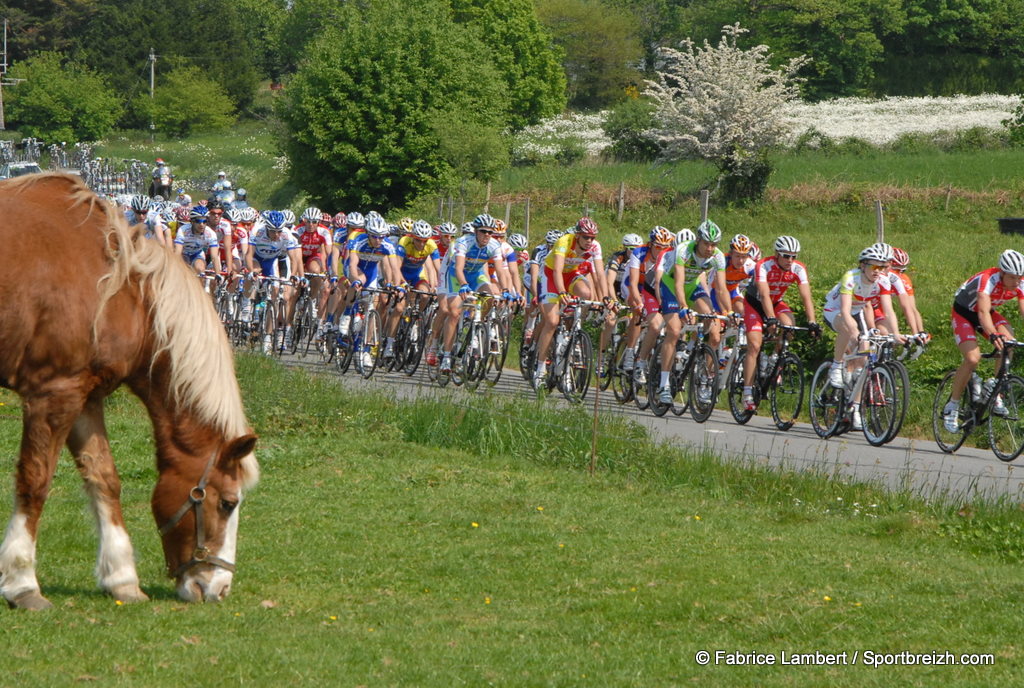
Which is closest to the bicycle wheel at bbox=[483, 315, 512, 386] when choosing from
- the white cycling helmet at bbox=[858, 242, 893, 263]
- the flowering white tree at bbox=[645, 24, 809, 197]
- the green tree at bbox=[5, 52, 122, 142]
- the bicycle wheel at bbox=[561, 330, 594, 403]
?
the bicycle wheel at bbox=[561, 330, 594, 403]

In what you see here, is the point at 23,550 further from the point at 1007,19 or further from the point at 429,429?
the point at 1007,19

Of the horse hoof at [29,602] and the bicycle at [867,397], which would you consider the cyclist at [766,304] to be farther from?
the horse hoof at [29,602]

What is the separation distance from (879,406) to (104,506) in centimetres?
929

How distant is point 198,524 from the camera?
21.7 ft

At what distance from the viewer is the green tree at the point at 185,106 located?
8425 centimetres

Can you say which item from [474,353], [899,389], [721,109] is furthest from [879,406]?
[721,109]

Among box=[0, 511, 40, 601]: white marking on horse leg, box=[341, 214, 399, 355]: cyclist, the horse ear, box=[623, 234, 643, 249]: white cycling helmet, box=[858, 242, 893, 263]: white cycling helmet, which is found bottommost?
box=[0, 511, 40, 601]: white marking on horse leg

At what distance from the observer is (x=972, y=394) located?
14.0 metres

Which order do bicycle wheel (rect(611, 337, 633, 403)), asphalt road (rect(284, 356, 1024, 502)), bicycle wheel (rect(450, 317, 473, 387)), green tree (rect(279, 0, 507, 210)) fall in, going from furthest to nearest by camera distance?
green tree (rect(279, 0, 507, 210))
bicycle wheel (rect(450, 317, 473, 387))
bicycle wheel (rect(611, 337, 633, 403))
asphalt road (rect(284, 356, 1024, 502))

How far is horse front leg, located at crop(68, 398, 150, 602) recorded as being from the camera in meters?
6.70

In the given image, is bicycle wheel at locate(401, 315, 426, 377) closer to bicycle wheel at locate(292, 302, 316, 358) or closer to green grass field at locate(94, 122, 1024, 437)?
bicycle wheel at locate(292, 302, 316, 358)

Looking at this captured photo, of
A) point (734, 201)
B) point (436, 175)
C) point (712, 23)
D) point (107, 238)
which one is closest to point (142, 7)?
point (712, 23)

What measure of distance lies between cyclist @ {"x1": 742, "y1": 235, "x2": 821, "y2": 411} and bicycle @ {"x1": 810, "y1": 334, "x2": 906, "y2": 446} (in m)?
0.82

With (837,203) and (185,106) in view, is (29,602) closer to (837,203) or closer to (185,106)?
(837,203)
